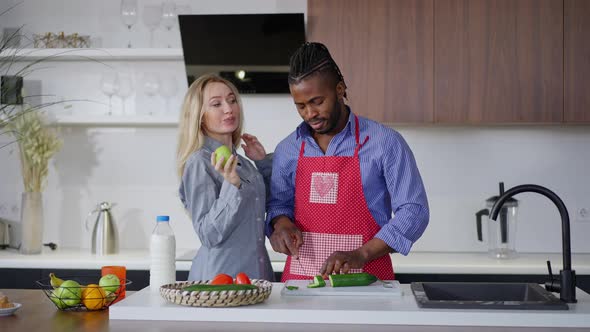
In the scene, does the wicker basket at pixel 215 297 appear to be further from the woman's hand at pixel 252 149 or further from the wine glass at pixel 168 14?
the wine glass at pixel 168 14

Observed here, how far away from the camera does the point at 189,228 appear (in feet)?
13.6

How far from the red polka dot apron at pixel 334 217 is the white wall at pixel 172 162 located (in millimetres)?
1419

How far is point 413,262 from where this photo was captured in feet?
11.6

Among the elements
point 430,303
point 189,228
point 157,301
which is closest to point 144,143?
point 189,228

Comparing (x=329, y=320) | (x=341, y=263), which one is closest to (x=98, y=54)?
(x=341, y=263)

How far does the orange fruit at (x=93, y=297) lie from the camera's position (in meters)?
2.12

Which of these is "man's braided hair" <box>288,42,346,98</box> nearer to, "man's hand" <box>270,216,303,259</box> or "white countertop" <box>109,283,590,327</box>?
"man's hand" <box>270,216,303,259</box>

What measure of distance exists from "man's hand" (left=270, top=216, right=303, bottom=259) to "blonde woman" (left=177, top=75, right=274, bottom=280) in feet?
0.37

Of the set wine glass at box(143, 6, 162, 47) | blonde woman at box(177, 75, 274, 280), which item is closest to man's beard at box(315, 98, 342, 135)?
blonde woman at box(177, 75, 274, 280)

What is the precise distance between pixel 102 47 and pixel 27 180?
Result: 30.8 inches

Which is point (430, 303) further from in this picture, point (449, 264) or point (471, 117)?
point (471, 117)

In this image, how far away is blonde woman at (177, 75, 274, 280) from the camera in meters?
2.51

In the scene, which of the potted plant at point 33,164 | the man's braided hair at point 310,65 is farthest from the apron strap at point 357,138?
the potted plant at point 33,164

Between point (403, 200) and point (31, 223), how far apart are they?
2157 mm
